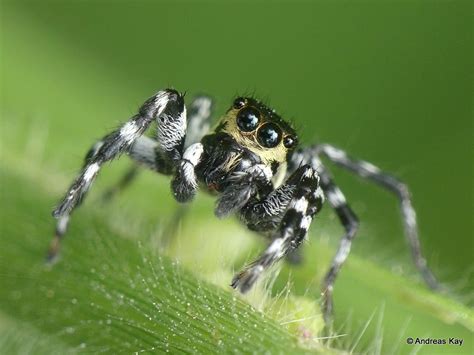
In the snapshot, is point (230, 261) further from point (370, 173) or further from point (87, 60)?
point (87, 60)

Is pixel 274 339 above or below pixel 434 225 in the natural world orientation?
below

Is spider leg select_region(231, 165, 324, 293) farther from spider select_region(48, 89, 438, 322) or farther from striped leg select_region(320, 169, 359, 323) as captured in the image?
striped leg select_region(320, 169, 359, 323)

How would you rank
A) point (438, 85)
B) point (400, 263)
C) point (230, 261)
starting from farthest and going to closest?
point (438, 85) < point (400, 263) < point (230, 261)

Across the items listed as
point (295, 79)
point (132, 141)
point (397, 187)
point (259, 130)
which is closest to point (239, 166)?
point (259, 130)

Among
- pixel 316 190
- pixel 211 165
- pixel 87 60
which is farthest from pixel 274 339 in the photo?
pixel 87 60

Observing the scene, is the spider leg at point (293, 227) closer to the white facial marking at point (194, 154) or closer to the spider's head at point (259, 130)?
the spider's head at point (259, 130)

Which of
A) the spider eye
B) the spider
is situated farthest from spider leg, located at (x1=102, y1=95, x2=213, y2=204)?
the spider eye
